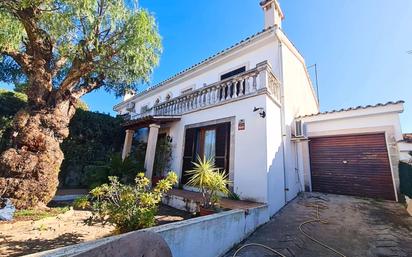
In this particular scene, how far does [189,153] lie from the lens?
9.62 metres

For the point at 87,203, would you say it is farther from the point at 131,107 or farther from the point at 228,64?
the point at 131,107

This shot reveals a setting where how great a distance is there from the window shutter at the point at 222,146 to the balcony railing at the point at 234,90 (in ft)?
3.84

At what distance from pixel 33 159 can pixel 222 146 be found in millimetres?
6567

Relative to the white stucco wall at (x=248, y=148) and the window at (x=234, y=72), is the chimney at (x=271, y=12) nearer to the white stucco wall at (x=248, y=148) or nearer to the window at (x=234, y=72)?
the window at (x=234, y=72)

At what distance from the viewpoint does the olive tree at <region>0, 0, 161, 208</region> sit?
6.13 meters

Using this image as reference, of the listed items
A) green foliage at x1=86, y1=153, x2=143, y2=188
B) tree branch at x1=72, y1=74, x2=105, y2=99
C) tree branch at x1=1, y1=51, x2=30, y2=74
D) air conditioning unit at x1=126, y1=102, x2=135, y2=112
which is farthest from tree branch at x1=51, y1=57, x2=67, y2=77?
air conditioning unit at x1=126, y1=102, x2=135, y2=112

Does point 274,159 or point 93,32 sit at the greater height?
point 93,32

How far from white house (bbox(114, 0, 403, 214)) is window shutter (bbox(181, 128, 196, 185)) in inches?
1.9

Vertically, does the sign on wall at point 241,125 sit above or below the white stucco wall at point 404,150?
above

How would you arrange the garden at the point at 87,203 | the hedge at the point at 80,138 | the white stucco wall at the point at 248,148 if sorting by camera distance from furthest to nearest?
the hedge at the point at 80,138, the white stucco wall at the point at 248,148, the garden at the point at 87,203

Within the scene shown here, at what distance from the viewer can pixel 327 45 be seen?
11.2 meters

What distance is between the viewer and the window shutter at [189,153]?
9508 millimetres

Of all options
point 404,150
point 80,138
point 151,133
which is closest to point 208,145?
point 151,133

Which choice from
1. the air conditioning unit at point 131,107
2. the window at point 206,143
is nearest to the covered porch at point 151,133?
the window at point 206,143
